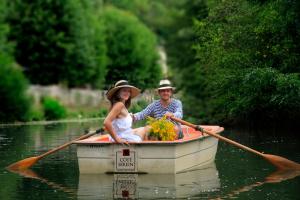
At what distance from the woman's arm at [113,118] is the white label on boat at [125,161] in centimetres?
26

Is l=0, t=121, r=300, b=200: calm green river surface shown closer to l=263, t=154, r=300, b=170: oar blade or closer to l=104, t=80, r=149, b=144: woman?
l=263, t=154, r=300, b=170: oar blade

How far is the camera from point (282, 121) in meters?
27.3

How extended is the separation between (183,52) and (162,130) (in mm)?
32829

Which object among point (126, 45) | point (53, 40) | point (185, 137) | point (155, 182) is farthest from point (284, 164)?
point (126, 45)

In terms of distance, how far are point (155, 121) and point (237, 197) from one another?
3626 millimetres

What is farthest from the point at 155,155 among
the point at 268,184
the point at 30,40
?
the point at 30,40

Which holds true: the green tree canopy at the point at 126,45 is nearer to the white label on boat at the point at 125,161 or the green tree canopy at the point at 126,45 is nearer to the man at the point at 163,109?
the man at the point at 163,109

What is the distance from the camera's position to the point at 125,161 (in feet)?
52.4

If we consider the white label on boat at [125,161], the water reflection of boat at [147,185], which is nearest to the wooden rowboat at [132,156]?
the white label on boat at [125,161]

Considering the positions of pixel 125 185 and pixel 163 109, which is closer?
pixel 125 185

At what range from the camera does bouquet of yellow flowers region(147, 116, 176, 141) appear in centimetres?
1667

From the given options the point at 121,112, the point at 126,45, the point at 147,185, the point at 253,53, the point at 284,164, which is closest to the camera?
the point at 147,185

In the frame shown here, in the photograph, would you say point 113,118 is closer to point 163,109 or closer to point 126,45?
point 163,109

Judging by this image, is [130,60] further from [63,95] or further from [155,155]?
[155,155]
